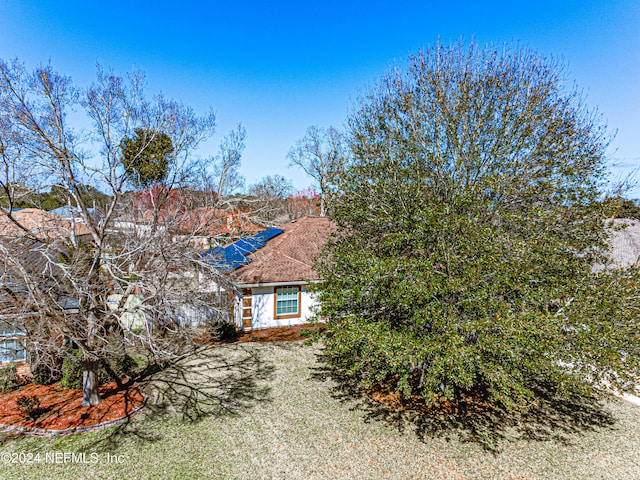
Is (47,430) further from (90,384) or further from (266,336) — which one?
(266,336)

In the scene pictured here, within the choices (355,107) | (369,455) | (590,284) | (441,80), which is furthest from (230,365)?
(441,80)

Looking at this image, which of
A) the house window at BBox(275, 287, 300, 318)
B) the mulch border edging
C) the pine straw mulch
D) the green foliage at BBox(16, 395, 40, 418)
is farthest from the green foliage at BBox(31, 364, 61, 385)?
the house window at BBox(275, 287, 300, 318)

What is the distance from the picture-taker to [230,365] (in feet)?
42.4

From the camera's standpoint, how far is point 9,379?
10727mm

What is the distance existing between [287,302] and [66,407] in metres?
9.38

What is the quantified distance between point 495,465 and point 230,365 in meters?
8.85

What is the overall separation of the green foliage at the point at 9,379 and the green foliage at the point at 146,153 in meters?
6.99

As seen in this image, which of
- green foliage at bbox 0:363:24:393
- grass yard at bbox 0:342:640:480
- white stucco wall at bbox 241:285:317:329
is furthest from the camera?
white stucco wall at bbox 241:285:317:329

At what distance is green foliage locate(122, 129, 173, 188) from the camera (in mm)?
11031

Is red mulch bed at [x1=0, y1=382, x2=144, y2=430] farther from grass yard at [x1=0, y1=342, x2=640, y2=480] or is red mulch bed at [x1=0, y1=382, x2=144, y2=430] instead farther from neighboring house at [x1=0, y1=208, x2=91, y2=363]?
neighboring house at [x1=0, y1=208, x2=91, y2=363]

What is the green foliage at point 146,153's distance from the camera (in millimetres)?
11031

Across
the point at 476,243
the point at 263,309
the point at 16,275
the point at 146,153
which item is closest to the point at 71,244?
the point at 16,275

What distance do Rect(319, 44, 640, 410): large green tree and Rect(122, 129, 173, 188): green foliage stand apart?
6269 millimetres

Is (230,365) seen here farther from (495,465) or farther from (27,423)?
(495,465)
